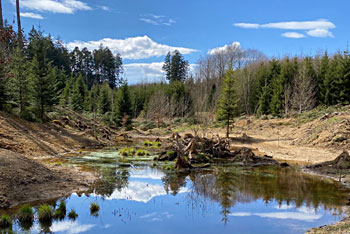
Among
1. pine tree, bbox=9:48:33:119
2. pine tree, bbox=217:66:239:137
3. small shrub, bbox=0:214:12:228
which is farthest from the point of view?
pine tree, bbox=217:66:239:137

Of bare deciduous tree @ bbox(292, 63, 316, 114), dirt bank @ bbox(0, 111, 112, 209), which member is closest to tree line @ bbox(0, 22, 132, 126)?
dirt bank @ bbox(0, 111, 112, 209)

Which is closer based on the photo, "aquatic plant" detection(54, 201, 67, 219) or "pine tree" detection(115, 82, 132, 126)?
A: "aquatic plant" detection(54, 201, 67, 219)

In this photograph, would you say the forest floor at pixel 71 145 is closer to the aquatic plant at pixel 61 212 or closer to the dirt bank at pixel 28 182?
the dirt bank at pixel 28 182

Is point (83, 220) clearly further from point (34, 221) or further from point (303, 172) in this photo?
point (303, 172)

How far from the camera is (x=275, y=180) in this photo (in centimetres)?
1619

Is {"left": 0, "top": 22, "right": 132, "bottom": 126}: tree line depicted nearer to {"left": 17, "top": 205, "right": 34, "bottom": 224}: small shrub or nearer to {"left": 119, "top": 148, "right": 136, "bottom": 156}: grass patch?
{"left": 17, "top": 205, "right": 34, "bottom": 224}: small shrub

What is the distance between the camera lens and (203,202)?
12.2 metres

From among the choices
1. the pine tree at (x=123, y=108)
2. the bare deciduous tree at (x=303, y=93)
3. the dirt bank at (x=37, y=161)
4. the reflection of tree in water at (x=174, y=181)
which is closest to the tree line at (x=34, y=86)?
the pine tree at (x=123, y=108)

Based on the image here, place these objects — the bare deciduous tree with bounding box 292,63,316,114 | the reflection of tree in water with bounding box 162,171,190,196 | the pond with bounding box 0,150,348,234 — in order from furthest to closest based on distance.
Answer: the bare deciduous tree with bounding box 292,63,316,114
the reflection of tree in water with bounding box 162,171,190,196
the pond with bounding box 0,150,348,234

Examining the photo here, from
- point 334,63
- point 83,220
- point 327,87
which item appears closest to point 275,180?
point 83,220

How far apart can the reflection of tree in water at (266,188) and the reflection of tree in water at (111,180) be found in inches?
134

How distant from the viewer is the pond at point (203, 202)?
31.3 ft

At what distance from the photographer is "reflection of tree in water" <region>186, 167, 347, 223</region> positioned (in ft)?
40.4

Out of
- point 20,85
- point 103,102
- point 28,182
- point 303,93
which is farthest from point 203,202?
point 103,102
